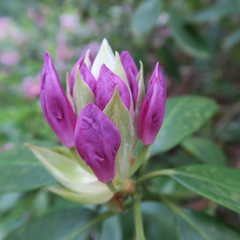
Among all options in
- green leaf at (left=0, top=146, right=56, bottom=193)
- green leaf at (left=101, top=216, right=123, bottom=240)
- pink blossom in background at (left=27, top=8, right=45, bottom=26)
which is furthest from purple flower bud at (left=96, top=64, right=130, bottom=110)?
pink blossom in background at (left=27, top=8, right=45, bottom=26)

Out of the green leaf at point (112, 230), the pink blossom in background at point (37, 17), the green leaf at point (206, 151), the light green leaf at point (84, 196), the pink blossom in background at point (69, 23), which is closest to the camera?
the light green leaf at point (84, 196)

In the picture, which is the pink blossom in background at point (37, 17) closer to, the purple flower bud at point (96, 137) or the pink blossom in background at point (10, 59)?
the pink blossom in background at point (10, 59)

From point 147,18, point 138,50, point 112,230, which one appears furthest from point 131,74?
point 138,50

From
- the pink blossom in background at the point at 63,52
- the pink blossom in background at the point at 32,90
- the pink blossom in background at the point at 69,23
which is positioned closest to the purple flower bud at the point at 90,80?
the pink blossom in background at the point at 32,90

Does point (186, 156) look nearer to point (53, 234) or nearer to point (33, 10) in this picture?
point (53, 234)

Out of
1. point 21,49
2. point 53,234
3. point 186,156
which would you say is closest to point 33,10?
point 21,49

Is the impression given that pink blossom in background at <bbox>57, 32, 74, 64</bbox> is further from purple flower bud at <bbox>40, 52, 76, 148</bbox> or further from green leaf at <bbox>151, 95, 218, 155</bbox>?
purple flower bud at <bbox>40, 52, 76, 148</bbox>
